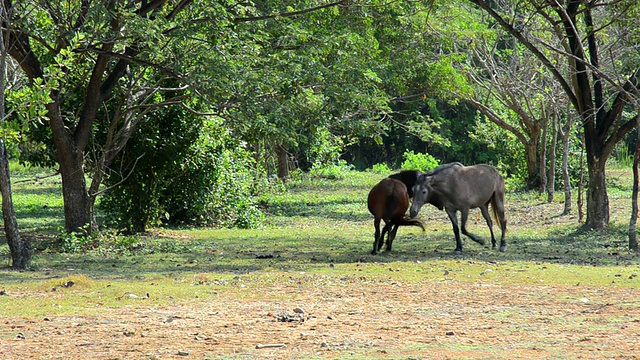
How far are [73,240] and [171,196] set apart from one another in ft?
14.6

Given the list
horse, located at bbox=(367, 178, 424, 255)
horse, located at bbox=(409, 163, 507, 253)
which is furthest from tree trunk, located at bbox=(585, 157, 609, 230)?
horse, located at bbox=(367, 178, 424, 255)

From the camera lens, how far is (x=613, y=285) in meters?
10.6


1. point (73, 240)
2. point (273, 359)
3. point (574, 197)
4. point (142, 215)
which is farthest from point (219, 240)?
point (574, 197)

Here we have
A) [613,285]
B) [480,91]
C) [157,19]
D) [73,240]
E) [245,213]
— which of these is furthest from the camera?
[480,91]

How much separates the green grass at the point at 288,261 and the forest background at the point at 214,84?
92 centimetres

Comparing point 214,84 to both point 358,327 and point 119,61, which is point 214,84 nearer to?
point 119,61

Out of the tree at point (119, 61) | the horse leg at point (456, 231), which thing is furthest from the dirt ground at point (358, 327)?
the tree at point (119, 61)

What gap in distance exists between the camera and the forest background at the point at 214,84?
13.4 meters

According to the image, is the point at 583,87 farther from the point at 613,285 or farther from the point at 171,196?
the point at 171,196

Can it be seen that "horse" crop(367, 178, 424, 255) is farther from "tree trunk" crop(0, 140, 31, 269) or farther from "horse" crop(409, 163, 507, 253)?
"tree trunk" crop(0, 140, 31, 269)

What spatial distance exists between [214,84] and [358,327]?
586cm

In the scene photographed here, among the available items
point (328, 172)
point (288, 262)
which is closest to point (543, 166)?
point (328, 172)

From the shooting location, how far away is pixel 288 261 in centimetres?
1334

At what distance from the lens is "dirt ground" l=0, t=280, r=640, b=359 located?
720 cm
